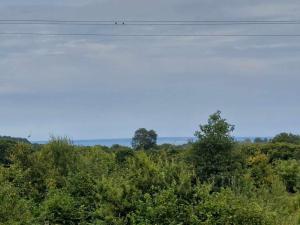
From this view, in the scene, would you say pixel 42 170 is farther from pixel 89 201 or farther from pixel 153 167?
pixel 153 167

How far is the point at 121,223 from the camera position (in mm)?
19594

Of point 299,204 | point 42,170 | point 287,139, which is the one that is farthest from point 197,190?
point 287,139

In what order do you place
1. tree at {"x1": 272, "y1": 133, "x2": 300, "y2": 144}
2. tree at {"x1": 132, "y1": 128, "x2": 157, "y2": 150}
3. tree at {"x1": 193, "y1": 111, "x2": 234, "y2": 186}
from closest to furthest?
tree at {"x1": 193, "y1": 111, "x2": 234, "y2": 186}
tree at {"x1": 272, "y1": 133, "x2": 300, "y2": 144}
tree at {"x1": 132, "y1": 128, "x2": 157, "y2": 150}

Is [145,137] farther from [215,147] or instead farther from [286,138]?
[215,147]

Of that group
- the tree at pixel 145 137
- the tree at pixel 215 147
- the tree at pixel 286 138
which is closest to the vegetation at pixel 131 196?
the tree at pixel 215 147

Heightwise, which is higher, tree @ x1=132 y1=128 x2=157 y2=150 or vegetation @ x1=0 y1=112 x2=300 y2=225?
tree @ x1=132 y1=128 x2=157 y2=150

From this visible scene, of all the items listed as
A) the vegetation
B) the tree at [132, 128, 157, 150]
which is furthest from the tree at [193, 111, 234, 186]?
the tree at [132, 128, 157, 150]

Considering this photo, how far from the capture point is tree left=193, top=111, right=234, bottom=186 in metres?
33.9

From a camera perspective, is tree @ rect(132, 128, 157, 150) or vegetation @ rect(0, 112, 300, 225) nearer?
vegetation @ rect(0, 112, 300, 225)

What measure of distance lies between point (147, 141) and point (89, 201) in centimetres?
7799

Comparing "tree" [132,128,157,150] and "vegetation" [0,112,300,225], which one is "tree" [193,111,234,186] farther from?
"tree" [132,128,157,150]

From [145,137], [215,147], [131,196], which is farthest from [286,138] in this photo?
[131,196]

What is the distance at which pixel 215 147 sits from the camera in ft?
Answer: 112

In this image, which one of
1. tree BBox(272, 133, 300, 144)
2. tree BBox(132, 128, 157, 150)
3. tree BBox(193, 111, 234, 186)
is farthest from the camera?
tree BBox(132, 128, 157, 150)
